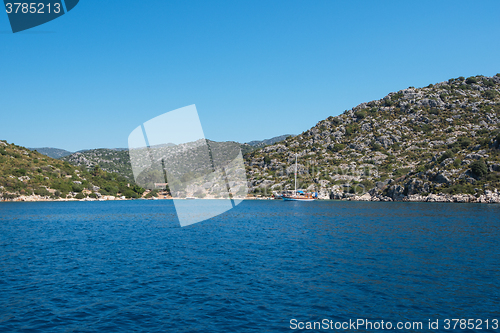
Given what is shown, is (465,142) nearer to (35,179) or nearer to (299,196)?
(299,196)

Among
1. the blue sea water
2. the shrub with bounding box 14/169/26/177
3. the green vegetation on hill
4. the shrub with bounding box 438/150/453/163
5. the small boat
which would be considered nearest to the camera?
the blue sea water

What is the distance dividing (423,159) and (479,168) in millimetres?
42934

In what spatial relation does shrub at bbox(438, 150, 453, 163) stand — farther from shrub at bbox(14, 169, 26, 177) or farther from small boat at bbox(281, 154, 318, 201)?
shrub at bbox(14, 169, 26, 177)

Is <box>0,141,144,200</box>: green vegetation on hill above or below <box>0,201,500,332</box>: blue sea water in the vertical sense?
above

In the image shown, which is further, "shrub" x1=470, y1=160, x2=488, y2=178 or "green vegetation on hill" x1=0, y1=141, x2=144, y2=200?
"green vegetation on hill" x1=0, y1=141, x2=144, y2=200

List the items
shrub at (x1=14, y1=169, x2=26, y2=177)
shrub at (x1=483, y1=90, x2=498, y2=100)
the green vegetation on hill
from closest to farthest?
1. the green vegetation on hill
2. shrub at (x1=14, y1=169, x2=26, y2=177)
3. shrub at (x1=483, y1=90, x2=498, y2=100)

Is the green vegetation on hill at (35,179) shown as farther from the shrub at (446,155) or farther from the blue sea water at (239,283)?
the shrub at (446,155)

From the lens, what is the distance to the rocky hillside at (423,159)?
389 feet

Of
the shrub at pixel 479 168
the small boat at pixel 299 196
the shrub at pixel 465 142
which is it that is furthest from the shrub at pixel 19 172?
the shrub at pixel 465 142

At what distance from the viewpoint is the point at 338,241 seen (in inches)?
1582

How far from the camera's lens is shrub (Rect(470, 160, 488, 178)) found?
114 m

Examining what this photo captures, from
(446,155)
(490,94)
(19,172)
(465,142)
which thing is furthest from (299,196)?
(19,172)

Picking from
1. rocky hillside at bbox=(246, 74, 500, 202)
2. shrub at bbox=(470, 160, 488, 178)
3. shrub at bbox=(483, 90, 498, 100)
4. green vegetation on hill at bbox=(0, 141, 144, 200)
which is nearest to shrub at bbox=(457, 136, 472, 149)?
rocky hillside at bbox=(246, 74, 500, 202)

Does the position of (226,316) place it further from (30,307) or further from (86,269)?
(86,269)
